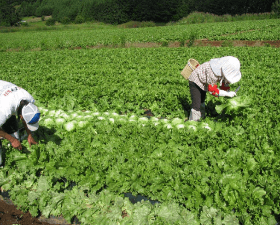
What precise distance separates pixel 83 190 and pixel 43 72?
8719mm

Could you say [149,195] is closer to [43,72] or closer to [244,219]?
[244,219]

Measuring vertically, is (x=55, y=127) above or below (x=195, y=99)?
below

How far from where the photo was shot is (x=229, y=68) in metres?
3.77

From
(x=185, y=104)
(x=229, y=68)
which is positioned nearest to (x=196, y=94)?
(x=229, y=68)

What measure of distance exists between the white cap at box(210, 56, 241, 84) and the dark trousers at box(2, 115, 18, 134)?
3.91m

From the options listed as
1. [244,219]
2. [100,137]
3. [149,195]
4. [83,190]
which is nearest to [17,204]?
[83,190]

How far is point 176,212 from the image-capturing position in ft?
9.36

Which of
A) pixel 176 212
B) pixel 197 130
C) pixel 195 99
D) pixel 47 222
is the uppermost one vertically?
pixel 195 99

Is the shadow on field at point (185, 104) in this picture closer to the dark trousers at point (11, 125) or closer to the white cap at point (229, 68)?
the white cap at point (229, 68)

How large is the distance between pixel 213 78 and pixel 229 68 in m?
0.41

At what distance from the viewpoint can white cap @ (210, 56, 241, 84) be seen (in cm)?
375

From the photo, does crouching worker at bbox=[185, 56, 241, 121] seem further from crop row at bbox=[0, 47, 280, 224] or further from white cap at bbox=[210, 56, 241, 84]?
crop row at bbox=[0, 47, 280, 224]

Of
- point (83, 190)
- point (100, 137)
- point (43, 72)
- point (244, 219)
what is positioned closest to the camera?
point (244, 219)

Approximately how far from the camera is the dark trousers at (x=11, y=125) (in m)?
3.80
